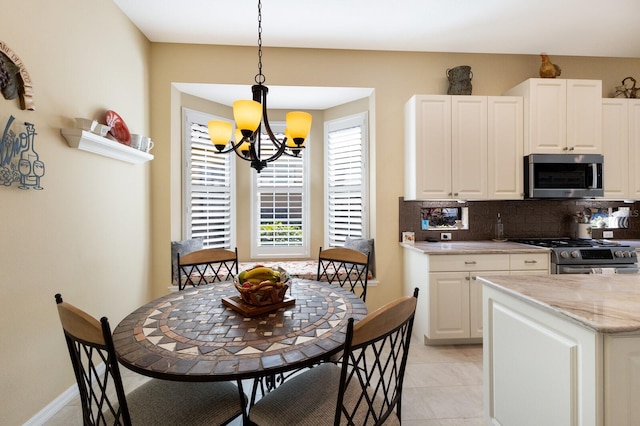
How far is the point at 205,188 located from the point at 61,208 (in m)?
1.55

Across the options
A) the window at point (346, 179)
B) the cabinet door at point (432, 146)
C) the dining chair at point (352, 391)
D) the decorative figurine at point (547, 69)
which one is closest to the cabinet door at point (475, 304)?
the cabinet door at point (432, 146)

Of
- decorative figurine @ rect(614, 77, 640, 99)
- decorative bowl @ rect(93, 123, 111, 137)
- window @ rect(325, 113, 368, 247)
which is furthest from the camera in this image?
window @ rect(325, 113, 368, 247)

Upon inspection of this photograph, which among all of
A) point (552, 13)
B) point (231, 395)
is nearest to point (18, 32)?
point (231, 395)

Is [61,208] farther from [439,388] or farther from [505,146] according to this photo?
[505,146]

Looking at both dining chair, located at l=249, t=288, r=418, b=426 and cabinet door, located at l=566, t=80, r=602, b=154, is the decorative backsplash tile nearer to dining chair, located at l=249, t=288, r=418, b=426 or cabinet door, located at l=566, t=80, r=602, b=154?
cabinet door, located at l=566, t=80, r=602, b=154

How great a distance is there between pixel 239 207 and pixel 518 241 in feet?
10.3

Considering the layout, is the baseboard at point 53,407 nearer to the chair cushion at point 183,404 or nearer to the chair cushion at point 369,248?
the chair cushion at point 183,404

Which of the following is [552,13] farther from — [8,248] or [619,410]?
[8,248]

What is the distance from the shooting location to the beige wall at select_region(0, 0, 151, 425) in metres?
1.62

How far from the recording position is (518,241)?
124 inches

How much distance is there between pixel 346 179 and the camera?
A: 360 centimetres

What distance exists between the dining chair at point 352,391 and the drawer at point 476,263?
1631 millimetres

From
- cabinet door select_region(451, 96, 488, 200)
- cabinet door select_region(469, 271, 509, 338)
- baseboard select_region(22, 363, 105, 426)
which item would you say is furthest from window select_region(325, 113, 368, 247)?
baseboard select_region(22, 363, 105, 426)

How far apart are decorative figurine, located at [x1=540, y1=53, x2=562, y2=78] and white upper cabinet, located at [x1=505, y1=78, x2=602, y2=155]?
0.62 feet
